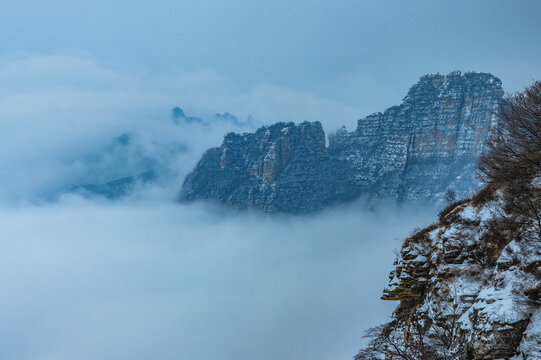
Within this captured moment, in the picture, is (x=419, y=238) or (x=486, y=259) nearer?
(x=486, y=259)

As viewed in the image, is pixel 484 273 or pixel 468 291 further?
pixel 484 273

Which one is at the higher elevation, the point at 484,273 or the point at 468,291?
the point at 484,273

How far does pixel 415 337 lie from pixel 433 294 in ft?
8.36

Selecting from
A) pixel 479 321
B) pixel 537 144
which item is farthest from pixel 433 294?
pixel 537 144

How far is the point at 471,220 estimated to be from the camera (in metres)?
21.9

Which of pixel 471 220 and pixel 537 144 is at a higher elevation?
pixel 537 144

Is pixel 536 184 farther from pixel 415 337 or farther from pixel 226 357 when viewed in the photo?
pixel 226 357

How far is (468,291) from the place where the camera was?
18.1m

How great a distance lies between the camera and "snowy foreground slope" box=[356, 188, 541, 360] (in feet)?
47.3

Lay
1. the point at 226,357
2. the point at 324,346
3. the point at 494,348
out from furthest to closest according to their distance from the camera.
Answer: the point at 226,357
the point at 324,346
the point at 494,348

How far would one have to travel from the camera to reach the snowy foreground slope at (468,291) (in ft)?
47.3

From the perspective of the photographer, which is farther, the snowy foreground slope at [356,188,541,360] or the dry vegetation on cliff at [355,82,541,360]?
the dry vegetation on cliff at [355,82,541,360]

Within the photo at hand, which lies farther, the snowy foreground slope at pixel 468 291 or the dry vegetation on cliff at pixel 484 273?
the dry vegetation on cliff at pixel 484 273

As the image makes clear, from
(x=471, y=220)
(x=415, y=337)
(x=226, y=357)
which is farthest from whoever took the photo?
(x=226, y=357)
